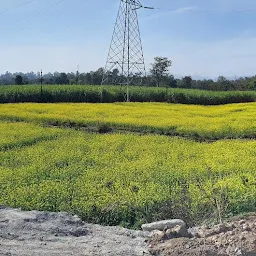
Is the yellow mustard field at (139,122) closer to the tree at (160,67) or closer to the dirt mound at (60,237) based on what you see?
the dirt mound at (60,237)

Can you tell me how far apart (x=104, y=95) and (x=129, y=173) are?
2491 centimetres

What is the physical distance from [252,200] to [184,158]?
3986 millimetres

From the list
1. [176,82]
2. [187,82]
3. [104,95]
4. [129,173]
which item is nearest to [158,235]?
[129,173]

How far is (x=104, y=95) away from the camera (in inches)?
1324

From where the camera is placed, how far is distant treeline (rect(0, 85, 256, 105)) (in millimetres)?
30797

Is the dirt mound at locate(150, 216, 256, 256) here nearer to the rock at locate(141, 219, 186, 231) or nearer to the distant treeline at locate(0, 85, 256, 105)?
the rock at locate(141, 219, 186, 231)

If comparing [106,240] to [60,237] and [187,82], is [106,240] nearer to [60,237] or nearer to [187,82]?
[60,237]

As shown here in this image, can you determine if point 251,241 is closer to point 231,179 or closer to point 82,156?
point 231,179

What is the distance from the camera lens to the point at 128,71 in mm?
31375

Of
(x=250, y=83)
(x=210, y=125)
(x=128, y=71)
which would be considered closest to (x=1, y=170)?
(x=210, y=125)

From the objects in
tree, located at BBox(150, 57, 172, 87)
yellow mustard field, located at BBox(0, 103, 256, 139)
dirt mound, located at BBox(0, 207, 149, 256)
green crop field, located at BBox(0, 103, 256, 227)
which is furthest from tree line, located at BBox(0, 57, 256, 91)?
dirt mound, located at BBox(0, 207, 149, 256)

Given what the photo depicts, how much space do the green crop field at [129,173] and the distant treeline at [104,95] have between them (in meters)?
14.4

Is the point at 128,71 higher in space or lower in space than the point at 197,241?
higher

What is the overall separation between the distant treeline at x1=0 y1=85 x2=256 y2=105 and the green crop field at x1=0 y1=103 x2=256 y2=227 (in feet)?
47.3
